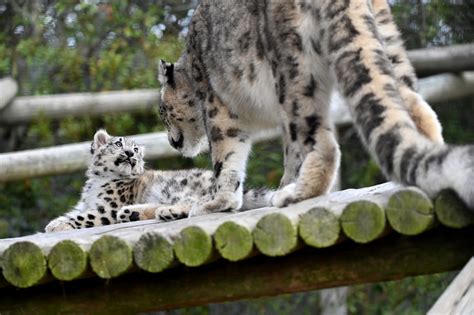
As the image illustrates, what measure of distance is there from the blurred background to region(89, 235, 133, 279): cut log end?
5535 mm

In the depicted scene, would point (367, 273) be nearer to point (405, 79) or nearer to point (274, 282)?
point (274, 282)

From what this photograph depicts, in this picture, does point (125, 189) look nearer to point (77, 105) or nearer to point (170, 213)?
point (170, 213)

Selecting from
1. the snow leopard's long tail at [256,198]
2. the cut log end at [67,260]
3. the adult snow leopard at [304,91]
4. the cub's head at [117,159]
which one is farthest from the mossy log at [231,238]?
the cub's head at [117,159]

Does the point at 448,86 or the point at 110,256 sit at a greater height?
the point at 110,256

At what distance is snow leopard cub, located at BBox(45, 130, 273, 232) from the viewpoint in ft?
18.4

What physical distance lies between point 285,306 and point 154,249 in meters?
6.04

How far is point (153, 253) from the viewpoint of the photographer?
389cm

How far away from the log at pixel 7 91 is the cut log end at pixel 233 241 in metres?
5.73

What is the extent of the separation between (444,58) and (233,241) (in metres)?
5.89

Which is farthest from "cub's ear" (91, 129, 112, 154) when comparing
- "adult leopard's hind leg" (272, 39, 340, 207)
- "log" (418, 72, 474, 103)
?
"log" (418, 72, 474, 103)

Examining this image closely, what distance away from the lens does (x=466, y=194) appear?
11.1ft

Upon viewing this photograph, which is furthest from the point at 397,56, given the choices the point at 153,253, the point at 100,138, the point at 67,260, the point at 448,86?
the point at 448,86

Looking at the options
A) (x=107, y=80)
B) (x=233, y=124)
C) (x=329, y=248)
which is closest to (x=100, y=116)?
(x=107, y=80)

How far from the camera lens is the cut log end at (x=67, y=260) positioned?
3967 mm
